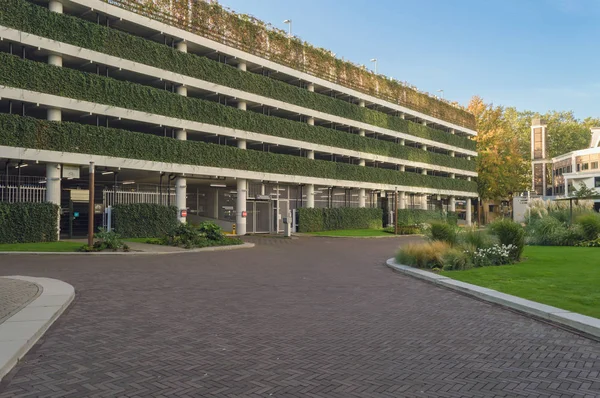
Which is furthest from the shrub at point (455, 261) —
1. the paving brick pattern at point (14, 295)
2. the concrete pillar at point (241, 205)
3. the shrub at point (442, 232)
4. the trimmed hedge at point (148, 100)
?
the concrete pillar at point (241, 205)

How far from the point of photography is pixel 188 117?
1378 inches

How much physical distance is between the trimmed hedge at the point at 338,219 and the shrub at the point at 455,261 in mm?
26127

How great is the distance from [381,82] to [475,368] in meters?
53.1

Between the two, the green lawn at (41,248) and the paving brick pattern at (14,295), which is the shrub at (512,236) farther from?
the green lawn at (41,248)

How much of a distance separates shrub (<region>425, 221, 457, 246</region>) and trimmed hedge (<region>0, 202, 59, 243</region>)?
2002 cm

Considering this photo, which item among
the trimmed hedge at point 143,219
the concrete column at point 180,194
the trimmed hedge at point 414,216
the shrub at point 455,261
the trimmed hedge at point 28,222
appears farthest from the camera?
the trimmed hedge at point 414,216

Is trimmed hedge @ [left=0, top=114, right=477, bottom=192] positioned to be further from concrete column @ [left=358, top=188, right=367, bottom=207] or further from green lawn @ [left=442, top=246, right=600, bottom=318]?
green lawn @ [left=442, top=246, right=600, bottom=318]

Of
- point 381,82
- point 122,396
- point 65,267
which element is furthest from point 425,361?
point 381,82

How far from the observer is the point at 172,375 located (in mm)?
5145

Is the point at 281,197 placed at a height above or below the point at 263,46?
below

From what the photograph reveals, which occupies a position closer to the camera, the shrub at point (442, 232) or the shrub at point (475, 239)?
the shrub at point (475, 239)

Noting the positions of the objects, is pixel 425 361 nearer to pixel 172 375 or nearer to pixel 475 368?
pixel 475 368

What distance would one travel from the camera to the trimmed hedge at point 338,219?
4159 cm

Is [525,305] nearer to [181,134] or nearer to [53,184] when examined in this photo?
[53,184]
